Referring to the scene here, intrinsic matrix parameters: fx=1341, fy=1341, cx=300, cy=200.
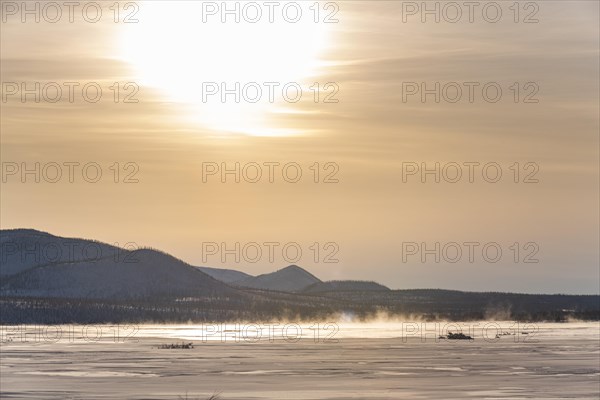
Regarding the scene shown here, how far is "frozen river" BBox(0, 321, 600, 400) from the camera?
51125 millimetres

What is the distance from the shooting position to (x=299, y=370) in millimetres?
62375

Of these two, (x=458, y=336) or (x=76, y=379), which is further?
(x=458, y=336)

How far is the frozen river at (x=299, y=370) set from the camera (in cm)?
5112

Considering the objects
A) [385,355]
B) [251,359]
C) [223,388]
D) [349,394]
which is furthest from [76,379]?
[385,355]

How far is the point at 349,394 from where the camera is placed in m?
51.1

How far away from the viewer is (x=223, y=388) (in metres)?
52.7

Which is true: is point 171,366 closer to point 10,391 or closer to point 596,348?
point 10,391

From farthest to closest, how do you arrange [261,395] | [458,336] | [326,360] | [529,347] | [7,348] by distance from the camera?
[458,336], [529,347], [7,348], [326,360], [261,395]

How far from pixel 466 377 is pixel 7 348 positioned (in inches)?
1320

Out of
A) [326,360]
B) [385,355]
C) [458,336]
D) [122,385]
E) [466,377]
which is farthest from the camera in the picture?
[458,336]

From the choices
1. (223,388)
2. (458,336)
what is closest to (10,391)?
(223,388)

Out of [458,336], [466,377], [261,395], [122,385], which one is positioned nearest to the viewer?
[261,395]

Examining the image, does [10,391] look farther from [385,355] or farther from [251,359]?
[385,355]

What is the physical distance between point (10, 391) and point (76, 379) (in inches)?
224
